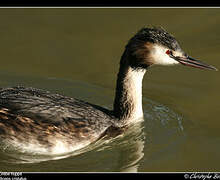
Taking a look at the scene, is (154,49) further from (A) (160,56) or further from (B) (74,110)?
(B) (74,110)

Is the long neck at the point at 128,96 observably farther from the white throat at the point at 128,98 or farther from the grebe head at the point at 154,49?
Answer: the grebe head at the point at 154,49

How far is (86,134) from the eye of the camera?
25.8ft

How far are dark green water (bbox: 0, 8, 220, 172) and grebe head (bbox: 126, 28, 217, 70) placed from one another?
1127mm

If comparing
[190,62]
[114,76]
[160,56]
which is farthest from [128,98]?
[114,76]

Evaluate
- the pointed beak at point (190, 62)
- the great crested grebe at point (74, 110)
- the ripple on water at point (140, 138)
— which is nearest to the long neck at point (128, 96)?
the great crested grebe at point (74, 110)

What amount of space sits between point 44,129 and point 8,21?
4.50m

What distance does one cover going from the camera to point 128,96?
8.40 meters

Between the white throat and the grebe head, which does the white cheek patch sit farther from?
the white throat

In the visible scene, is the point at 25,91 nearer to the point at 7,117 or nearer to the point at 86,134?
the point at 7,117

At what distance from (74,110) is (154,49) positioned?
1416 mm

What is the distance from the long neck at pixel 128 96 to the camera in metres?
8.23

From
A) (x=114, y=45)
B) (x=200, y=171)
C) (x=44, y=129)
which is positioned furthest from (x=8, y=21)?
(x=200, y=171)

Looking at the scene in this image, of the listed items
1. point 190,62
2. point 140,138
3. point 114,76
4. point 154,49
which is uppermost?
point 154,49

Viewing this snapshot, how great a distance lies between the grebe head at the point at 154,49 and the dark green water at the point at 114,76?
1127 mm
